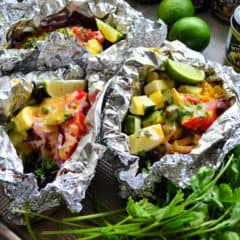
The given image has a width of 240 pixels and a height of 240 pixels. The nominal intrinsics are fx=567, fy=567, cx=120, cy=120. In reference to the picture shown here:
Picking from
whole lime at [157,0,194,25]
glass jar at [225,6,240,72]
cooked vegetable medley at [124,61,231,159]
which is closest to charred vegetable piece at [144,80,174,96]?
cooked vegetable medley at [124,61,231,159]

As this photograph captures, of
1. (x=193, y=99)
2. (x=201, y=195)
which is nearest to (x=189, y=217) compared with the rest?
(x=201, y=195)

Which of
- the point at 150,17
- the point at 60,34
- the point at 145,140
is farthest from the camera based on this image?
the point at 150,17

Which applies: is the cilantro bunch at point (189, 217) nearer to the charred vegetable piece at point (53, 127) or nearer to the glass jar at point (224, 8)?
the charred vegetable piece at point (53, 127)

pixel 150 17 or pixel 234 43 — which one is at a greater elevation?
pixel 234 43

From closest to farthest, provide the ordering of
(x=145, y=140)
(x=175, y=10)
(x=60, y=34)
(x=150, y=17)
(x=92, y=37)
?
(x=145, y=140), (x=60, y=34), (x=92, y=37), (x=175, y=10), (x=150, y=17)

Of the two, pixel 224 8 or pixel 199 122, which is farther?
pixel 224 8

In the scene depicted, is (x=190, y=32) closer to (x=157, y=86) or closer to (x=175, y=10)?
(x=175, y=10)
